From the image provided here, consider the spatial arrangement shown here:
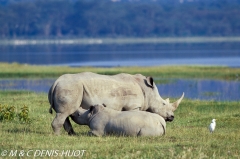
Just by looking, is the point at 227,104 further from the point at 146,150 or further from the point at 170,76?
the point at 170,76

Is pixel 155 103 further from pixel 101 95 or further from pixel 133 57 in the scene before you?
pixel 133 57

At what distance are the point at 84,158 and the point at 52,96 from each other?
11.4 ft

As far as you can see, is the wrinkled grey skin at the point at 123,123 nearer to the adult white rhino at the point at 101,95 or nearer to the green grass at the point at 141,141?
the green grass at the point at 141,141

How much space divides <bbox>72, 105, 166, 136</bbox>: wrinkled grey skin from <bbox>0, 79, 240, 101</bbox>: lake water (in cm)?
1525

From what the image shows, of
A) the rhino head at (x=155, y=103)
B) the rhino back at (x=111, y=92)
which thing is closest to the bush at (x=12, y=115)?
the rhino back at (x=111, y=92)

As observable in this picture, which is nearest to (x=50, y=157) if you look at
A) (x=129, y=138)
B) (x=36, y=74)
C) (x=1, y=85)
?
(x=129, y=138)

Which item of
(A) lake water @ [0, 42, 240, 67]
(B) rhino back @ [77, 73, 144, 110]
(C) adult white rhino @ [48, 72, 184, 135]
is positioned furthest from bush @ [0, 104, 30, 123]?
(A) lake water @ [0, 42, 240, 67]

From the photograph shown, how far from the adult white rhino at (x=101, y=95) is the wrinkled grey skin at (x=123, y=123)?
0.53m

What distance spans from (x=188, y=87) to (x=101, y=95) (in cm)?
2065

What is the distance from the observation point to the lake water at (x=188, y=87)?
105 ft

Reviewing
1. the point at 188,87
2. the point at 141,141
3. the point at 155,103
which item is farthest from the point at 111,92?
the point at 188,87

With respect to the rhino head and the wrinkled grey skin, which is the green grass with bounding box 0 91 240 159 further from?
the rhino head

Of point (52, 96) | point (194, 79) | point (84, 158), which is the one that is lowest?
point (84, 158)

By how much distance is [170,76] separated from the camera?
4250cm
